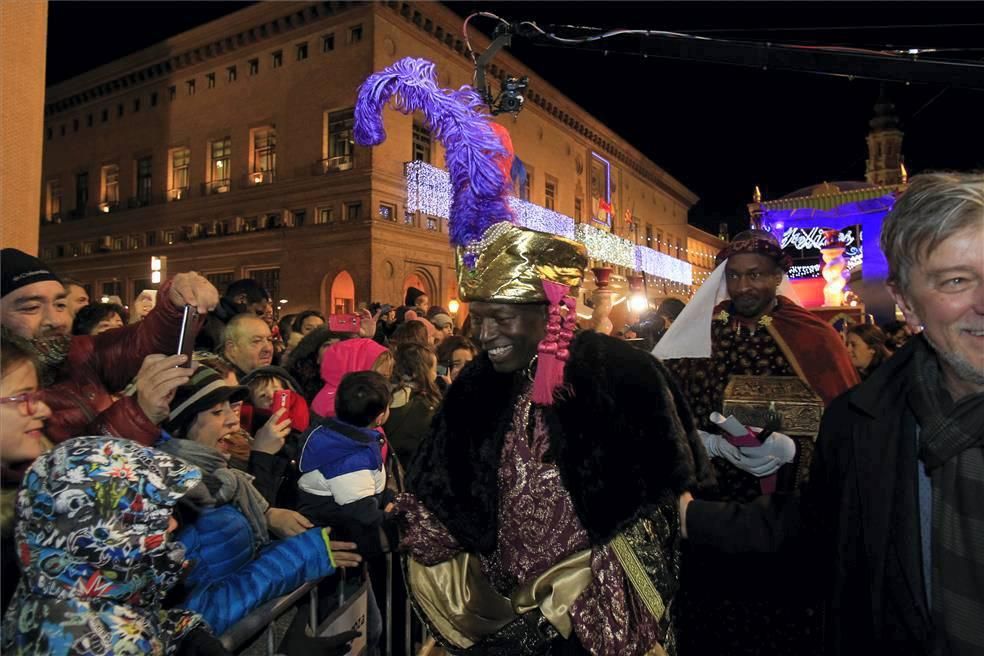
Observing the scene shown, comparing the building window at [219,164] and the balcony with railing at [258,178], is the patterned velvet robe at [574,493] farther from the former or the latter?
the building window at [219,164]

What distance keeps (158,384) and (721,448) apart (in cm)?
249

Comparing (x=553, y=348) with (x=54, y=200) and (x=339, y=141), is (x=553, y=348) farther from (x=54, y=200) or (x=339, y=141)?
(x=54, y=200)

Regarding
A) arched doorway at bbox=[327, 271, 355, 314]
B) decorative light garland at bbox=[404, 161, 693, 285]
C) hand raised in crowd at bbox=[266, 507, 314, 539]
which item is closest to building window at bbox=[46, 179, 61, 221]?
arched doorway at bbox=[327, 271, 355, 314]

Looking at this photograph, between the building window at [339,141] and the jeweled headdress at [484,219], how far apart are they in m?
25.4

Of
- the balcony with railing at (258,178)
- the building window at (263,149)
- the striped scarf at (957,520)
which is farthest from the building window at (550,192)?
the striped scarf at (957,520)

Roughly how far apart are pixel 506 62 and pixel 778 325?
108 ft

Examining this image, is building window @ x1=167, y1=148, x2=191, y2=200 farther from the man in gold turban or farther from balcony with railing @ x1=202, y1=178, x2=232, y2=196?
the man in gold turban

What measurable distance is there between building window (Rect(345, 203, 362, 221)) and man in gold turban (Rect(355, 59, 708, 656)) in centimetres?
2460

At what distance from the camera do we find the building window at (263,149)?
30.1 m

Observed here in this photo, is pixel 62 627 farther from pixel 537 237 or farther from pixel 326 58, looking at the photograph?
pixel 326 58

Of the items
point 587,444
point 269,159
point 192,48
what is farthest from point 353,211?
point 587,444

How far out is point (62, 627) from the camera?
1.60 m

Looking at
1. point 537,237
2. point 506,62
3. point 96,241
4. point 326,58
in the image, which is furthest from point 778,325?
point 96,241

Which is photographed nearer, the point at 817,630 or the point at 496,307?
the point at 496,307
